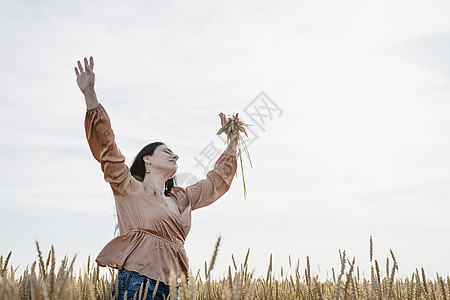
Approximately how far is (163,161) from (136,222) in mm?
614

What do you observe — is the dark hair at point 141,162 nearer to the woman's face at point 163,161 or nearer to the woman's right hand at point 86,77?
the woman's face at point 163,161

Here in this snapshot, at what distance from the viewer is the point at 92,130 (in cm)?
309

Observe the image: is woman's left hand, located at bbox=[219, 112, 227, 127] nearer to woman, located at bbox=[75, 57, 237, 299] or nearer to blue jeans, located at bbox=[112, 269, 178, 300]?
woman, located at bbox=[75, 57, 237, 299]

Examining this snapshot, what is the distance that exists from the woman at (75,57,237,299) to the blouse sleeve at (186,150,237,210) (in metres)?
0.26

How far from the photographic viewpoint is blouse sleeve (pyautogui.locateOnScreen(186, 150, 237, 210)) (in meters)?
3.92

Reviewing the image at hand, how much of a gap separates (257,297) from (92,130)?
1555mm

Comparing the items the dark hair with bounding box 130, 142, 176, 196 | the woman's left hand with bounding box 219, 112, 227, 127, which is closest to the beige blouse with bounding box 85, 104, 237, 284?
the dark hair with bounding box 130, 142, 176, 196

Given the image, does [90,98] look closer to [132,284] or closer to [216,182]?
[132,284]

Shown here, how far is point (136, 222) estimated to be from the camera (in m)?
3.26

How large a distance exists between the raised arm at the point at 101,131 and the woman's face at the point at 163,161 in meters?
0.54

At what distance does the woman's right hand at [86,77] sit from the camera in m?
3.07

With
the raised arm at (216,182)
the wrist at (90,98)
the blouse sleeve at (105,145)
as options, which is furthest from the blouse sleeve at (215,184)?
the wrist at (90,98)

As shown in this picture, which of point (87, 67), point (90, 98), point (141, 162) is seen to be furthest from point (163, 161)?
point (87, 67)

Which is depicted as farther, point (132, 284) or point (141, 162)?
point (141, 162)
